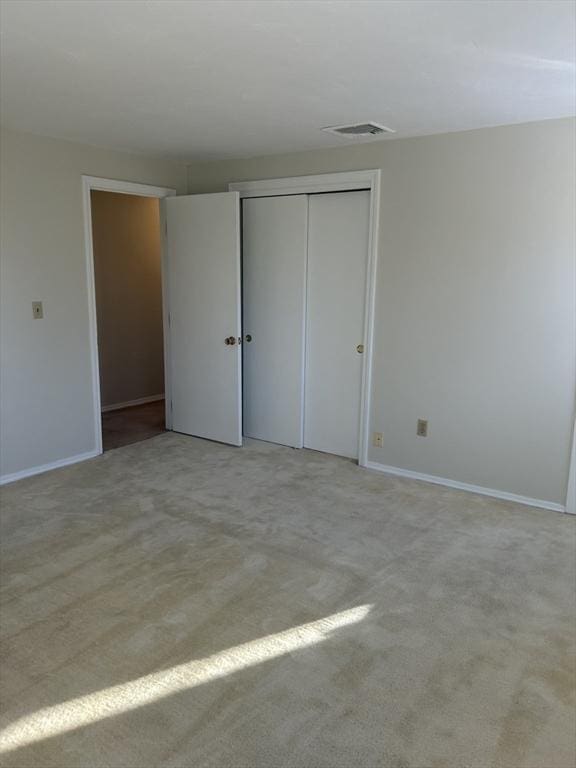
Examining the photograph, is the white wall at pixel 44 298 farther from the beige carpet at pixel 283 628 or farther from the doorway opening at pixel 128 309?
the doorway opening at pixel 128 309

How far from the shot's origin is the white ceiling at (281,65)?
1.94 metres

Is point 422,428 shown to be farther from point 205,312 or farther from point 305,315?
point 205,312

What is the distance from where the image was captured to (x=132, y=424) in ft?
18.0

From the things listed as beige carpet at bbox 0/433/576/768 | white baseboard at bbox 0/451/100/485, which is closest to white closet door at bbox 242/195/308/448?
beige carpet at bbox 0/433/576/768

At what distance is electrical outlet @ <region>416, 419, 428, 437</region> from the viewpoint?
402cm

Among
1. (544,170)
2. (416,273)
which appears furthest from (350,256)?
(544,170)

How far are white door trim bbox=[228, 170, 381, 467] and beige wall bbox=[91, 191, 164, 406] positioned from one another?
1.97m

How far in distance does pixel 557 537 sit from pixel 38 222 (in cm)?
381

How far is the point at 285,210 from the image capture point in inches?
178

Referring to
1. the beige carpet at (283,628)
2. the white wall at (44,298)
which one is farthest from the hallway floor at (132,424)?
the beige carpet at (283,628)

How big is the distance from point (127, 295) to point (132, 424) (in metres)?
1.46

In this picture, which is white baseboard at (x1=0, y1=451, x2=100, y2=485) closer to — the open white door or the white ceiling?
the open white door

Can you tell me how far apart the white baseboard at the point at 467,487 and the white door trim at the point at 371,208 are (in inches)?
6.6

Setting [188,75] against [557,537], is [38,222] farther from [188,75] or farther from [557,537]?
[557,537]
